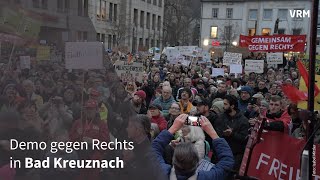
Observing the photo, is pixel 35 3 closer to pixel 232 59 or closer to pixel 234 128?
pixel 234 128

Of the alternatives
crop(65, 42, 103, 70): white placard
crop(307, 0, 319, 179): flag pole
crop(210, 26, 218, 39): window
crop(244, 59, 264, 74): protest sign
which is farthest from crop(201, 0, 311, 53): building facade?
crop(65, 42, 103, 70): white placard

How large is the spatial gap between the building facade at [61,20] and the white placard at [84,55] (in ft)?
0.08

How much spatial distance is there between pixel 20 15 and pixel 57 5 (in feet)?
0.43

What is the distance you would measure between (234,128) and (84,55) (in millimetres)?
4142

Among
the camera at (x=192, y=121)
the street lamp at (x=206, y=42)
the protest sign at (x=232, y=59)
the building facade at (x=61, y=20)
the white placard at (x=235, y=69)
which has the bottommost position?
the camera at (x=192, y=121)

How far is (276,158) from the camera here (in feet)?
12.3

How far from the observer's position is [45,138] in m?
1.79

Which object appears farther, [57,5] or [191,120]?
[191,120]

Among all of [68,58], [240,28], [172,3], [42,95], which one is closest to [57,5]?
[68,58]

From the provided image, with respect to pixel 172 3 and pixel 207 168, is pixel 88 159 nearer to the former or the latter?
pixel 207 168

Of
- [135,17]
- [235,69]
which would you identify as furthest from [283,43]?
[135,17]

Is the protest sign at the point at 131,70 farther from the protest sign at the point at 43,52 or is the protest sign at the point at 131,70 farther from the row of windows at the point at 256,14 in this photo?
the row of windows at the point at 256,14

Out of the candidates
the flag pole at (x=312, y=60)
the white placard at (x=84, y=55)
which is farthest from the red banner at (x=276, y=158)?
the white placard at (x=84, y=55)

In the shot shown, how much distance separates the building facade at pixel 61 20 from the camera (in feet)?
5.14
